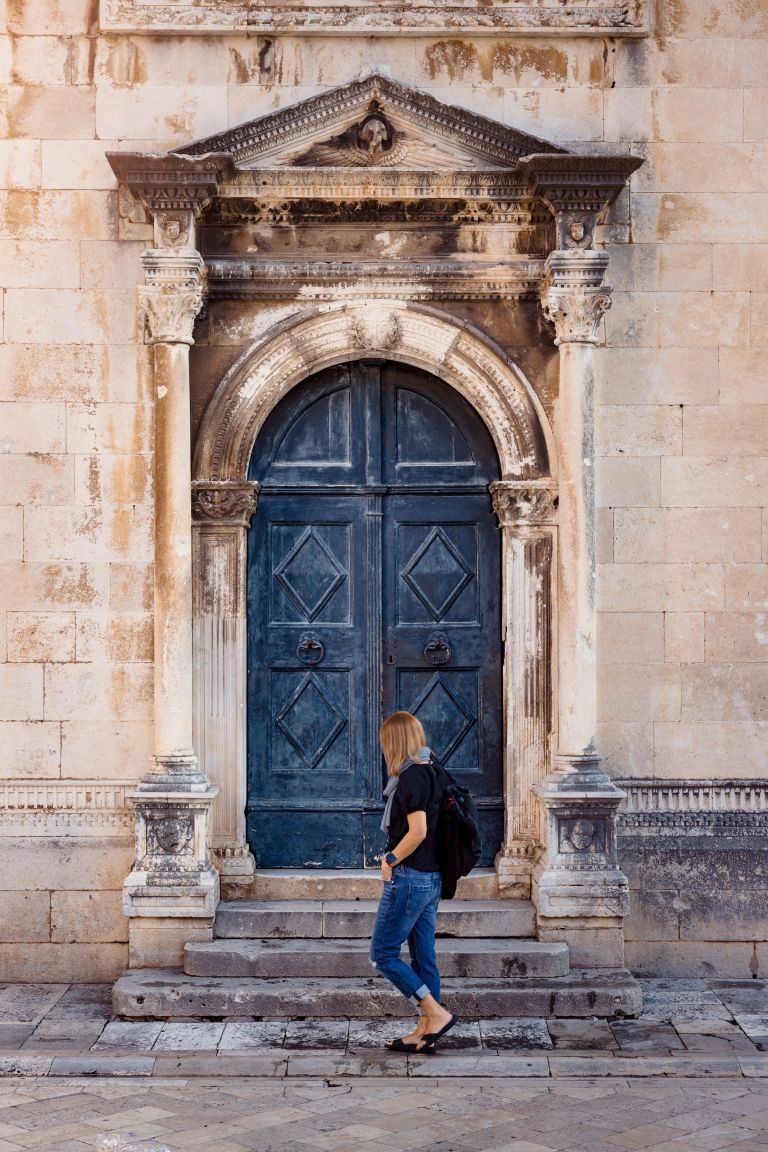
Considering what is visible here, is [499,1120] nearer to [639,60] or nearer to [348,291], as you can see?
[348,291]

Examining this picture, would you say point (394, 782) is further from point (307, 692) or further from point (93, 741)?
point (93, 741)

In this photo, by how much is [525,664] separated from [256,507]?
1.93 m

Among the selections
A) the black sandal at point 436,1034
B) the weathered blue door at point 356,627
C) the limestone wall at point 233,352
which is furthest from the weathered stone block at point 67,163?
the black sandal at point 436,1034

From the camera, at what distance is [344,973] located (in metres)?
8.08

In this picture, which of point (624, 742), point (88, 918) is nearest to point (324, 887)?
point (88, 918)

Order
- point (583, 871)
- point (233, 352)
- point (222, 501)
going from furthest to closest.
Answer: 1. point (233, 352)
2. point (222, 501)
3. point (583, 871)

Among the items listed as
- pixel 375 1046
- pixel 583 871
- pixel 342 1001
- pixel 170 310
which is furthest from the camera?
pixel 170 310

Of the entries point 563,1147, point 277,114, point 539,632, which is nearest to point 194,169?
point 277,114

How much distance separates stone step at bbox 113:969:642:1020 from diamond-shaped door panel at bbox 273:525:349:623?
2.33 meters

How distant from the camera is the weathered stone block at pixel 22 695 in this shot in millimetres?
8688

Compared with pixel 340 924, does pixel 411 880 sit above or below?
above

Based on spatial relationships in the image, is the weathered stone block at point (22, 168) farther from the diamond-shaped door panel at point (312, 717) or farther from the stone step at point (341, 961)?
the stone step at point (341, 961)

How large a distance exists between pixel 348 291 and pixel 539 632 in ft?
7.88

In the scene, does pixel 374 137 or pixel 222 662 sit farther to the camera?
pixel 222 662
